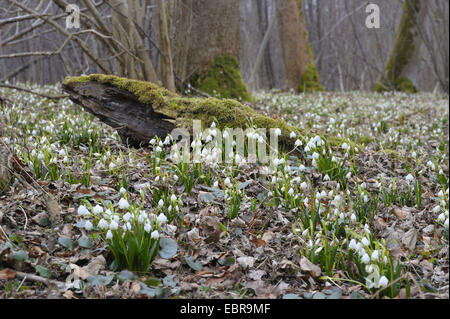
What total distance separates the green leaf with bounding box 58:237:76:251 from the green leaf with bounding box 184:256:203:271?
0.74m

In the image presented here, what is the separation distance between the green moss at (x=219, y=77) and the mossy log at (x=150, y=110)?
2.89 meters

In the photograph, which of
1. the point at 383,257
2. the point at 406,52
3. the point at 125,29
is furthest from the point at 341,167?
the point at 406,52

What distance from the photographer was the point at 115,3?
569 centimetres

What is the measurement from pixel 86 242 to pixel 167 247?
0.54 meters

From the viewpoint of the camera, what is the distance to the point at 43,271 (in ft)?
7.61

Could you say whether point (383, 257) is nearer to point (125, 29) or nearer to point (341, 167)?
point (341, 167)

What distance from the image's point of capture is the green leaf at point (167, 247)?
2539 mm

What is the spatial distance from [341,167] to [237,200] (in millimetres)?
1199

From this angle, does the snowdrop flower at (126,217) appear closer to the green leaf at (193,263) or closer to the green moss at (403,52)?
the green leaf at (193,263)

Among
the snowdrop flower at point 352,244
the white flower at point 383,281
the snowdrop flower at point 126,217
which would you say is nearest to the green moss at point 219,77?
the snowdrop flower at point 126,217

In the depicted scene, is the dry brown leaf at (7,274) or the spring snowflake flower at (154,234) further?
the spring snowflake flower at (154,234)

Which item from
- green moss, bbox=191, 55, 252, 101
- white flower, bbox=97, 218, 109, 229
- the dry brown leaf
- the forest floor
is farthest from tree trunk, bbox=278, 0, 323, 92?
the dry brown leaf

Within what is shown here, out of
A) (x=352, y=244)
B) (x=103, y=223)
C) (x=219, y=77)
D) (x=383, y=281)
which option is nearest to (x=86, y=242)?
(x=103, y=223)
